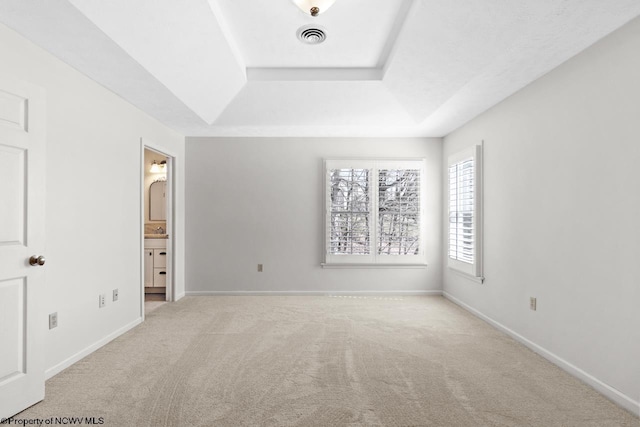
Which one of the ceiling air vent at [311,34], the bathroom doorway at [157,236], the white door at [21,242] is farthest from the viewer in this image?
the bathroom doorway at [157,236]

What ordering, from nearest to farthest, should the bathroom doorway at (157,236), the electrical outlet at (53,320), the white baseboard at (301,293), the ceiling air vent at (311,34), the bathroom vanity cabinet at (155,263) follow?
1. the electrical outlet at (53,320)
2. the ceiling air vent at (311,34)
3. the bathroom doorway at (157,236)
4. the bathroom vanity cabinet at (155,263)
5. the white baseboard at (301,293)

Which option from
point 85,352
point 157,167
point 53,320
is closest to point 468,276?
point 85,352

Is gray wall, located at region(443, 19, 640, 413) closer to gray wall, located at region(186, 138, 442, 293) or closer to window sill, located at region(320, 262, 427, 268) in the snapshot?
window sill, located at region(320, 262, 427, 268)

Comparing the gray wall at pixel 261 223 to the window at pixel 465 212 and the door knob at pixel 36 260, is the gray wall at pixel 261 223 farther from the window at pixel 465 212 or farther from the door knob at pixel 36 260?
the door knob at pixel 36 260

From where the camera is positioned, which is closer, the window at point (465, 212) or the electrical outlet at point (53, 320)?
the electrical outlet at point (53, 320)

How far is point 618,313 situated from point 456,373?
3.63 feet

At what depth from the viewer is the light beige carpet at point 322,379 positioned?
6.62ft

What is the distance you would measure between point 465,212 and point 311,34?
274 centimetres

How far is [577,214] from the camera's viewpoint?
2.49 meters

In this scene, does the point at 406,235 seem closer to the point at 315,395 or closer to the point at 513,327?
the point at 513,327

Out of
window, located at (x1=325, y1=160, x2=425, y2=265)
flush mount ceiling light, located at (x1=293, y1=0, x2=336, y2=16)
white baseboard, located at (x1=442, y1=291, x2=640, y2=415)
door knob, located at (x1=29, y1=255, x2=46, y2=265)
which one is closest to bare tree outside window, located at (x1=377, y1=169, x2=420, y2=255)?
window, located at (x1=325, y1=160, x2=425, y2=265)

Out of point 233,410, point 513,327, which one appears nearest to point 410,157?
point 513,327

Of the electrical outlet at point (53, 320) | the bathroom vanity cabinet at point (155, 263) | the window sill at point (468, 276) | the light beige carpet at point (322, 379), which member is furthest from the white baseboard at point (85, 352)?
the window sill at point (468, 276)

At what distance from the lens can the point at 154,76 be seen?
2.79 meters
